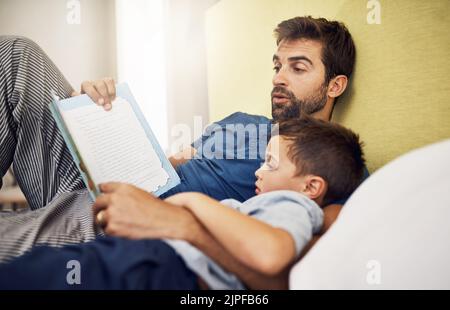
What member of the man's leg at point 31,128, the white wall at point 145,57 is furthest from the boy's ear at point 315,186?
the white wall at point 145,57

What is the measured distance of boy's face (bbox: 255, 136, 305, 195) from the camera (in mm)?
650

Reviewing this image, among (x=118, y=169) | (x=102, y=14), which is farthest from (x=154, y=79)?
(x=118, y=169)

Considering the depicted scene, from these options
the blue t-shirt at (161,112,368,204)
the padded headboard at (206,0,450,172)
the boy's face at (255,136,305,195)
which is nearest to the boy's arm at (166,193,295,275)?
the boy's face at (255,136,305,195)

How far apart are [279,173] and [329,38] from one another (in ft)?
1.62

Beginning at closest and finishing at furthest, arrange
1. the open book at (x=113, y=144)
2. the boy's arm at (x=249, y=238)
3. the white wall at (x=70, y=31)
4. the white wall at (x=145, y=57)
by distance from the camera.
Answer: the boy's arm at (x=249, y=238)
the open book at (x=113, y=144)
the white wall at (x=70, y=31)
the white wall at (x=145, y=57)

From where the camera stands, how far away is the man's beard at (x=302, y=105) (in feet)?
3.05

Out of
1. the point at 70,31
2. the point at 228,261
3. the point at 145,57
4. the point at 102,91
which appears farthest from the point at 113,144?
the point at 70,31

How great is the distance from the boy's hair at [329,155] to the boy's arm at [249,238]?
9.2 inches

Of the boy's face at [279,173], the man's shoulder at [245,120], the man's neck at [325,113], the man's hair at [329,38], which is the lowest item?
the boy's face at [279,173]

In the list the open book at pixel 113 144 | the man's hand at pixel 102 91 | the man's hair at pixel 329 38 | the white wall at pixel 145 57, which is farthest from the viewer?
the white wall at pixel 145 57

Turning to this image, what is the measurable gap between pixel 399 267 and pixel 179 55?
1422 millimetres

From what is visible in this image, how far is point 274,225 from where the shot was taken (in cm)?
47

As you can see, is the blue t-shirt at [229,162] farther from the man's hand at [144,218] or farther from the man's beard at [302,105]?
the man's hand at [144,218]

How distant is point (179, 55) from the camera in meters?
1.62
